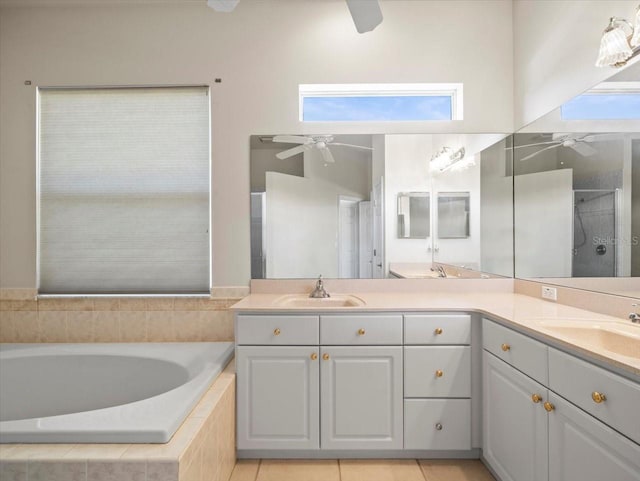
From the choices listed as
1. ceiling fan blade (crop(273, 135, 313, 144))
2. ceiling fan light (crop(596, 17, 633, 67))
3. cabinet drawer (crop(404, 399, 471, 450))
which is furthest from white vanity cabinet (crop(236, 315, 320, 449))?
ceiling fan light (crop(596, 17, 633, 67))

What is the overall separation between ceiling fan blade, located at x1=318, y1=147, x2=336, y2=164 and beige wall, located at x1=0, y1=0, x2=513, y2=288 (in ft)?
1.08

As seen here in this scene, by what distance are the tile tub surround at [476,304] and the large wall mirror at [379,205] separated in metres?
0.09

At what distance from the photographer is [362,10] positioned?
119 centimetres

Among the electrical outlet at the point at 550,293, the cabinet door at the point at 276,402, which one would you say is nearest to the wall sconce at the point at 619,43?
the electrical outlet at the point at 550,293

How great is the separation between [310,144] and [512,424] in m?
1.94

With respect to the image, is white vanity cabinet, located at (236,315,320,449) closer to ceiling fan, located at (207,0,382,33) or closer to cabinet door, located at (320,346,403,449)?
cabinet door, located at (320,346,403,449)

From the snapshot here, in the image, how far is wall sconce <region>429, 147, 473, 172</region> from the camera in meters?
2.35

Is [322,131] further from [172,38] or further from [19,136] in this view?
[19,136]

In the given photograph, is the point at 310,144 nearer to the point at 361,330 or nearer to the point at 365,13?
the point at 365,13

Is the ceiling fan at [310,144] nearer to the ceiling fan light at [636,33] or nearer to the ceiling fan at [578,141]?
the ceiling fan at [578,141]

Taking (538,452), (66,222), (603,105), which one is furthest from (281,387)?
(603,105)

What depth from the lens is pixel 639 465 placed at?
930mm

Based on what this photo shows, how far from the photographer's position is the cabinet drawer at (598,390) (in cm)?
96

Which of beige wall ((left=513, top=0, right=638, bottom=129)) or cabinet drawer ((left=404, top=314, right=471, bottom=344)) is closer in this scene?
beige wall ((left=513, top=0, right=638, bottom=129))
